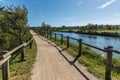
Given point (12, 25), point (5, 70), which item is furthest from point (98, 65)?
point (12, 25)

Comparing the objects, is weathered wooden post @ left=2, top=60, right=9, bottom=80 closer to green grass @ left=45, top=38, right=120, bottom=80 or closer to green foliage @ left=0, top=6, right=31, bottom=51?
green grass @ left=45, top=38, right=120, bottom=80

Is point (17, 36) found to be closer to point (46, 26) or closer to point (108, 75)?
point (108, 75)

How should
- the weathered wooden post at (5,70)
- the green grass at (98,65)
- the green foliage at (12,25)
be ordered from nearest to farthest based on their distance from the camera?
the weathered wooden post at (5,70)
the green grass at (98,65)
the green foliage at (12,25)

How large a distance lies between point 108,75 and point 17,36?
1467 cm

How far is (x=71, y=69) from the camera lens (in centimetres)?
694

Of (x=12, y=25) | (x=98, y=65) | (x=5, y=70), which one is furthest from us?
(x=12, y=25)

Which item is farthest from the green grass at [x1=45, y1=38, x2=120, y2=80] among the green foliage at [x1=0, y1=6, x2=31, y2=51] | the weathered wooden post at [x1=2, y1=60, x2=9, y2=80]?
the green foliage at [x1=0, y1=6, x2=31, y2=51]

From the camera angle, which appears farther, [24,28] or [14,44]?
[14,44]

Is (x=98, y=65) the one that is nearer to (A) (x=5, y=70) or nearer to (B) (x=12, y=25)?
(A) (x=5, y=70)

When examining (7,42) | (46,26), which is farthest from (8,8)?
(46,26)

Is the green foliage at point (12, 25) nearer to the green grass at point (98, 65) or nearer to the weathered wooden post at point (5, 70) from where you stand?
the green grass at point (98, 65)

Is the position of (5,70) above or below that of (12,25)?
below

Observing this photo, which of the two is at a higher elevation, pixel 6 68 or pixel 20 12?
pixel 20 12

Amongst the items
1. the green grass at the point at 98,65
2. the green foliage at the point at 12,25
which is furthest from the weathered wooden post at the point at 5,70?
the green foliage at the point at 12,25
